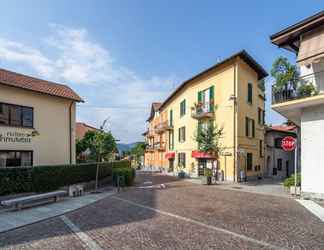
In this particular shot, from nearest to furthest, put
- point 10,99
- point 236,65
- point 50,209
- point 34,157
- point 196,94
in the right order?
1. point 50,209
2. point 10,99
3. point 34,157
4. point 236,65
5. point 196,94

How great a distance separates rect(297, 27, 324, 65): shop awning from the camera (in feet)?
37.6

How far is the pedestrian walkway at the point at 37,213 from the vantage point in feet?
28.2

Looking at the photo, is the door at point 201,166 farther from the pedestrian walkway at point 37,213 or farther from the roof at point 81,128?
the roof at point 81,128

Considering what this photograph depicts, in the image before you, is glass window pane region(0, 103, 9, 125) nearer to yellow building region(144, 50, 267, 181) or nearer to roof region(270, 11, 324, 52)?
roof region(270, 11, 324, 52)

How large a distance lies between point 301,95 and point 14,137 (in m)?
15.6

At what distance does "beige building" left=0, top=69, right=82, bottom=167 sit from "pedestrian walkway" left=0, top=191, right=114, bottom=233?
197 inches

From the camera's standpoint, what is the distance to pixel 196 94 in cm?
2812

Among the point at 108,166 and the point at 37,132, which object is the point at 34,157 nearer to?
the point at 37,132

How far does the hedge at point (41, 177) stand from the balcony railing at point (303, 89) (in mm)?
12143

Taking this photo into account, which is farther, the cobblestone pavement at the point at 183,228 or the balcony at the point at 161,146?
the balcony at the point at 161,146

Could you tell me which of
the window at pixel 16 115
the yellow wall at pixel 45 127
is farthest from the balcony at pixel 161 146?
the window at pixel 16 115

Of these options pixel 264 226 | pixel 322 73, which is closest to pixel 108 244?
pixel 264 226

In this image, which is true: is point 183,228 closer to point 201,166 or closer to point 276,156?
point 201,166

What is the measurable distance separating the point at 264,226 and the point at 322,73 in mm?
8019
